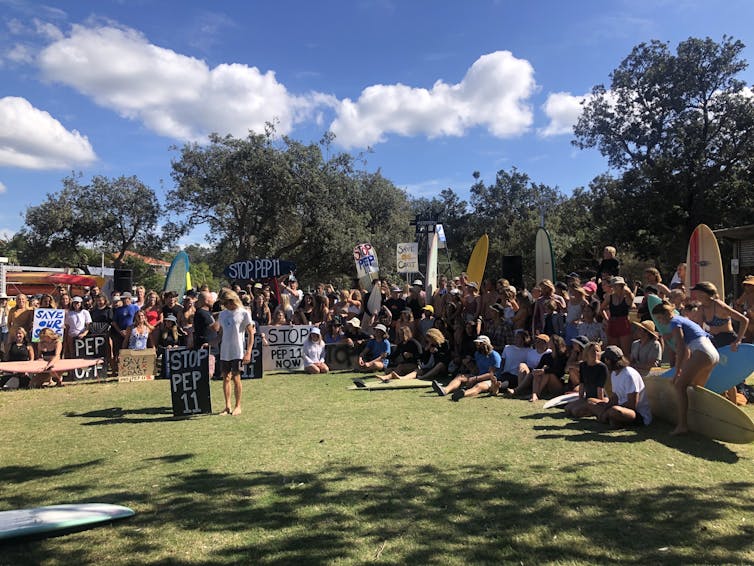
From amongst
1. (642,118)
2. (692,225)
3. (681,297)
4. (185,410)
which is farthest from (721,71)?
(185,410)

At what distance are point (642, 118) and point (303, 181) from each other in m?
19.9

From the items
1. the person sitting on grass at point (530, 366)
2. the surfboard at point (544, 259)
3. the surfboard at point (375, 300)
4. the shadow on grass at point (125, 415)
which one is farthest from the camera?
the surfboard at point (375, 300)

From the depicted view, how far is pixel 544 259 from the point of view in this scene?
475 inches

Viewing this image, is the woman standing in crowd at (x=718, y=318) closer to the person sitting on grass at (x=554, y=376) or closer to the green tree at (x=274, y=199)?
the person sitting on grass at (x=554, y=376)

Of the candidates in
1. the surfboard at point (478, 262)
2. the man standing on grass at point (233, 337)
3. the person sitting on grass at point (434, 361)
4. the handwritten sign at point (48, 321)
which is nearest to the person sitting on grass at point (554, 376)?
the person sitting on grass at point (434, 361)

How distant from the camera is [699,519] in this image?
3.56 meters

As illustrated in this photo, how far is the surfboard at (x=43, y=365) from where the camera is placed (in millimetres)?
9320

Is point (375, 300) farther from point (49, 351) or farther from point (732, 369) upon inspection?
point (732, 369)

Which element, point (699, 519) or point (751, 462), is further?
point (751, 462)

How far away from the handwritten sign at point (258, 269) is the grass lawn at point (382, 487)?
24.5ft

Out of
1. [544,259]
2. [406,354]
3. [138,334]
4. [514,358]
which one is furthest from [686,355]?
[138,334]

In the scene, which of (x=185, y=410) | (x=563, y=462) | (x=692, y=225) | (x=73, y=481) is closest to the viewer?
(x=73, y=481)

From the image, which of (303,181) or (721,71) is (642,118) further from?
(303,181)

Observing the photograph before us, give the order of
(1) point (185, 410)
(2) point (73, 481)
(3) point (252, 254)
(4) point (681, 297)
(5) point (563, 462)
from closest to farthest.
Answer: (2) point (73, 481) < (5) point (563, 462) < (1) point (185, 410) < (4) point (681, 297) < (3) point (252, 254)
